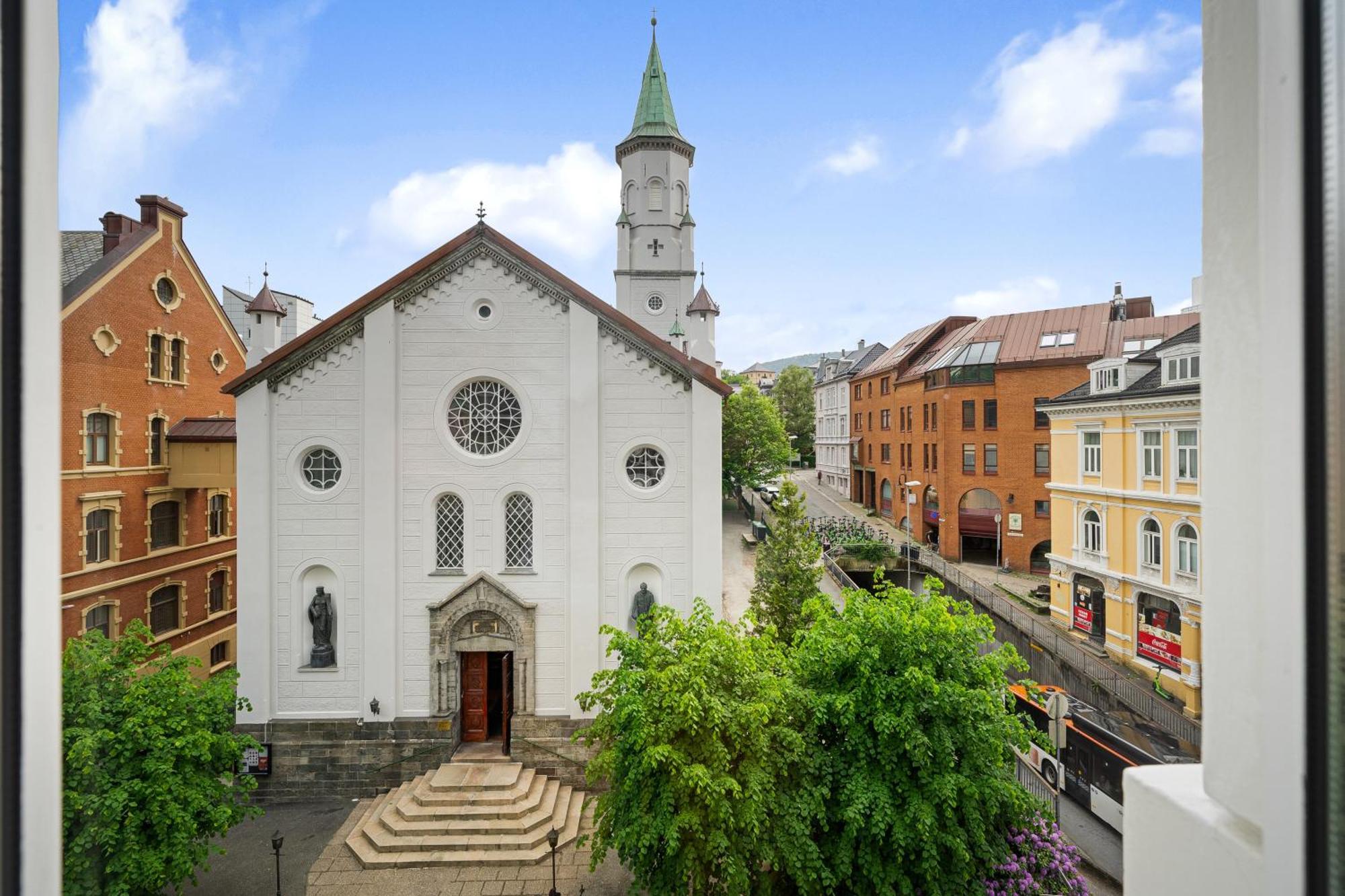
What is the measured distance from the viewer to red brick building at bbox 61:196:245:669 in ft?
41.7

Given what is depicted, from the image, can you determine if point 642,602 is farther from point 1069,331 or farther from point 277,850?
point 1069,331

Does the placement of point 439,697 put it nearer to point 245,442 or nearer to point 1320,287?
point 245,442

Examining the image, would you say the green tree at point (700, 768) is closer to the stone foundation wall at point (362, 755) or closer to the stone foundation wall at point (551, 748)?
the stone foundation wall at point (551, 748)

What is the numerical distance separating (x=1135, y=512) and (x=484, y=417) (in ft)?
56.7

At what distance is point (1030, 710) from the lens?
47.3ft

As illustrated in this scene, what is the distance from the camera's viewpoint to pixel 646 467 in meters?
13.7

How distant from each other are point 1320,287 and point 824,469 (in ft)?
178

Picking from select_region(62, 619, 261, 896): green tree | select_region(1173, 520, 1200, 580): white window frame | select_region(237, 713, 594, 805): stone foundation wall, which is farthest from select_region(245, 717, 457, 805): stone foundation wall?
select_region(1173, 520, 1200, 580): white window frame

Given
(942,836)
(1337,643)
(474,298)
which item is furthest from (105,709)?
(1337,643)

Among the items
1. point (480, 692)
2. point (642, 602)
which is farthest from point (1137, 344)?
point (480, 692)

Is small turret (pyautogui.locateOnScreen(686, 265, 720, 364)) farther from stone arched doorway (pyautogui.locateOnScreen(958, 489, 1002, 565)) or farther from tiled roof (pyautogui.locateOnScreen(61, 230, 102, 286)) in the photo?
stone arched doorway (pyautogui.locateOnScreen(958, 489, 1002, 565))

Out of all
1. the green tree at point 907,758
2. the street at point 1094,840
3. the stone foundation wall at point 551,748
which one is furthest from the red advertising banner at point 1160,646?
the stone foundation wall at point 551,748

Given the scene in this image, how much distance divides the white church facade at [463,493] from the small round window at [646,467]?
0.03 m

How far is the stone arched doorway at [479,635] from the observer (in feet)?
43.1
